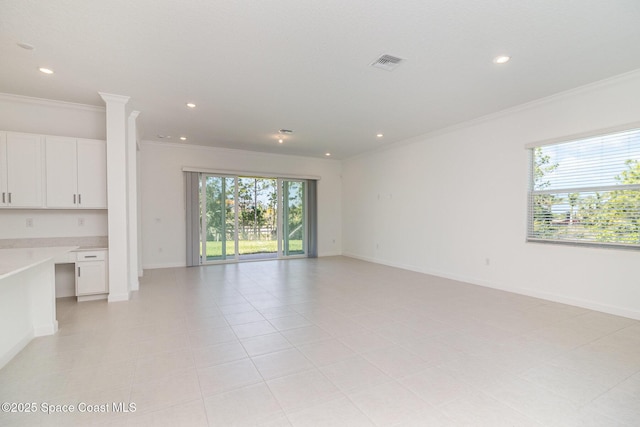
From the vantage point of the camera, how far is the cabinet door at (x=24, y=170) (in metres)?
3.82

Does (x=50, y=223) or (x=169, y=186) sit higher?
(x=169, y=186)

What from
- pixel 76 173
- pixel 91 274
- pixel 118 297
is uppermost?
pixel 76 173

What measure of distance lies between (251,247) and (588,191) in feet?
22.4

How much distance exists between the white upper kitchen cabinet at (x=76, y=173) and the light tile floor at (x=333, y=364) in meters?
1.44

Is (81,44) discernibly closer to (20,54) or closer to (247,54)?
(20,54)

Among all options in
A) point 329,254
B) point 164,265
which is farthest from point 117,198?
point 329,254

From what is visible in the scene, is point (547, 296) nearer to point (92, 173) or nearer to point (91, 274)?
point (91, 274)

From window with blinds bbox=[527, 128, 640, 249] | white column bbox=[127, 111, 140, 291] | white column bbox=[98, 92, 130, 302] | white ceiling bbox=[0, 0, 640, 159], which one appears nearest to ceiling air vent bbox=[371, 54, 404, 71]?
white ceiling bbox=[0, 0, 640, 159]

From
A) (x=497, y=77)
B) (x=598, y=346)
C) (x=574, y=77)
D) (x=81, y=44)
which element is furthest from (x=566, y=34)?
(x=81, y=44)

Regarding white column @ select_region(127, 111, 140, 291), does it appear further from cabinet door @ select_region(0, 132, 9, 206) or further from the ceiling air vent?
the ceiling air vent

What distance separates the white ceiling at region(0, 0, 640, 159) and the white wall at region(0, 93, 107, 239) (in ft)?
0.83

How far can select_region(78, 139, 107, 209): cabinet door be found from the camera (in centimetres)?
418

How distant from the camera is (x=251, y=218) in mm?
7801

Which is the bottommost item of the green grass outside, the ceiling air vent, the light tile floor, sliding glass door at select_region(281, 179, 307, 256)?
the light tile floor
